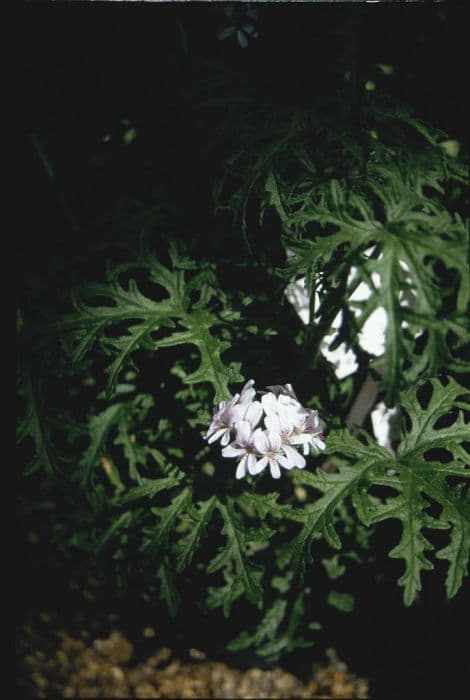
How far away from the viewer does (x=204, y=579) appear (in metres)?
2.13

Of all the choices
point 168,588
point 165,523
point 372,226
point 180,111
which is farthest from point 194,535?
point 180,111

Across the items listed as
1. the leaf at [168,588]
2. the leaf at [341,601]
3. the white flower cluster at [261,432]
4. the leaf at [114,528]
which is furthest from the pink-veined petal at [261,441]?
the leaf at [341,601]

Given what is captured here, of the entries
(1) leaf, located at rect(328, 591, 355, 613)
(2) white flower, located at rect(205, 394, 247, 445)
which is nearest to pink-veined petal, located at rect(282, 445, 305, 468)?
(2) white flower, located at rect(205, 394, 247, 445)

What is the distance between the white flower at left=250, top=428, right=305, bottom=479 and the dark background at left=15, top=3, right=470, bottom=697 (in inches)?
24.8

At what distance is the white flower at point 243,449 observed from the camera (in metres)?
1.30

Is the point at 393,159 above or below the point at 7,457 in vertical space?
above

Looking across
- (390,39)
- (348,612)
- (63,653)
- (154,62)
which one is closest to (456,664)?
(348,612)

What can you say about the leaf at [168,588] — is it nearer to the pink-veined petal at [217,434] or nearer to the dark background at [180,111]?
the pink-veined petal at [217,434]

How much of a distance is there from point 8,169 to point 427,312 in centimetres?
154

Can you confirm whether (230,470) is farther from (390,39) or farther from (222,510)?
(390,39)

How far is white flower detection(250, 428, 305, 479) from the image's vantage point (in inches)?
51.2

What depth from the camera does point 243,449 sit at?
1.33m

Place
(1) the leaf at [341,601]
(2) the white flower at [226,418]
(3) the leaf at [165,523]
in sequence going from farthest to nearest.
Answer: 1. (1) the leaf at [341,601]
2. (3) the leaf at [165,523]
3. (2) the white flower at [226,418]

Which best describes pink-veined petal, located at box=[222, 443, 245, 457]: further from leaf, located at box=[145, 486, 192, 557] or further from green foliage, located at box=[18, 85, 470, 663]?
leaf, located at box=[145, 486, 192, 557]
